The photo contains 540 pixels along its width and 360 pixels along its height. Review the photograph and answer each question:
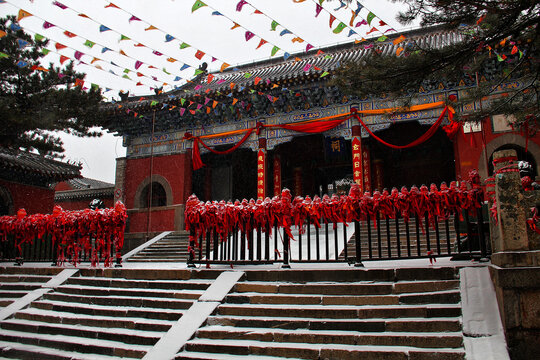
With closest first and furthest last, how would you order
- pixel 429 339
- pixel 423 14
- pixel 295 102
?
1. pixel 429 339
2. pixel 423 14
3. pixel 295 102

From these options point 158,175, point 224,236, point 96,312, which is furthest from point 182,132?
point 96,312

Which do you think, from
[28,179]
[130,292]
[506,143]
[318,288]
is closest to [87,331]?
[130,292]

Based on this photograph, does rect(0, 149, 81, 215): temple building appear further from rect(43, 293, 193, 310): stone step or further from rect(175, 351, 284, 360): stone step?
rect(175, 351, 284, 360): stone step

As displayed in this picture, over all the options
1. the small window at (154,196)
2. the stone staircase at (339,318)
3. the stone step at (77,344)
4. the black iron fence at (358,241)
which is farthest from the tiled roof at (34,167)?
the stone staircase at (339,318)

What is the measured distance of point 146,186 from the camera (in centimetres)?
1396

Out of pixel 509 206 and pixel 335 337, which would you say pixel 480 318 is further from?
pixel 335 337

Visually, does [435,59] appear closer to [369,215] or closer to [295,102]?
[369,215]

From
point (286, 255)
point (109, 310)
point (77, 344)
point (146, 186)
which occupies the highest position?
point (146, 186)

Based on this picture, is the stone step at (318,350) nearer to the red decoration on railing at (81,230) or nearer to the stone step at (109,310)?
the stone step at (109,310)

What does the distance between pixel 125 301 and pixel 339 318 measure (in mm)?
2941

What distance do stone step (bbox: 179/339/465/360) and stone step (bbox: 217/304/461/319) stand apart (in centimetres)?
45

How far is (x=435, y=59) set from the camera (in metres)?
4.83

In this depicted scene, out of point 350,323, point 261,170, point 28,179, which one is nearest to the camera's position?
point 350,323

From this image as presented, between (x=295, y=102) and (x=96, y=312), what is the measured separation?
8.72 meters
